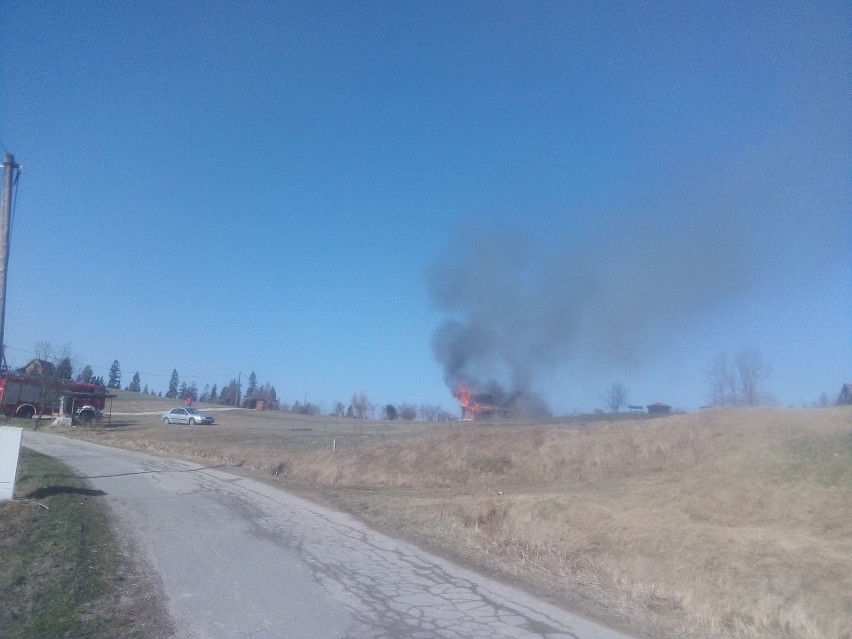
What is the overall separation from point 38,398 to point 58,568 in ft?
146

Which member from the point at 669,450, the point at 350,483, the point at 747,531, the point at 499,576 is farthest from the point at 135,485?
the point at 669,450

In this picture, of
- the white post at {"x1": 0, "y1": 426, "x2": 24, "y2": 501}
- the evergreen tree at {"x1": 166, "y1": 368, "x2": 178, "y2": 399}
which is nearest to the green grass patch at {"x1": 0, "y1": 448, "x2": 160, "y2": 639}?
the white post at {"x1": 0, "y1": 426, "x2": 24, "y2": 501}

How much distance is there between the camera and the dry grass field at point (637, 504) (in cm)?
929

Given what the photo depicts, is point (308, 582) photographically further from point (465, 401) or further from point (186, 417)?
point (465, 401)

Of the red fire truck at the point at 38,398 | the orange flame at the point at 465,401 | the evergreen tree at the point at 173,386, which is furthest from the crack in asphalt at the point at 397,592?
the evergreen tree at the point at 173,386

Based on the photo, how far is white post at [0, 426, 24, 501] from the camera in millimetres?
11086

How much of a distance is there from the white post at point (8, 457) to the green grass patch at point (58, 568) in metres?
0.26

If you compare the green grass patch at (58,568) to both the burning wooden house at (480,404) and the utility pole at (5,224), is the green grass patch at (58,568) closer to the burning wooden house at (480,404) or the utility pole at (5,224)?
the utility pole at (5,224)

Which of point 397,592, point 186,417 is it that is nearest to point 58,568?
point 397,592

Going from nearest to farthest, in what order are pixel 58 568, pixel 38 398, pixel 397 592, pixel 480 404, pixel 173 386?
pixel 397 592 < pixel 58 568 < pixel 38 398 < pixel 480 404 < pixel 173 386

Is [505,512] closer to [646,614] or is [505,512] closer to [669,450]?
[646,614]

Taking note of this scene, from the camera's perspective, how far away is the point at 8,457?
36.5 ft

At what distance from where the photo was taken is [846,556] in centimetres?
1318

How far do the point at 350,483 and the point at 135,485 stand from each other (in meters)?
8.27
